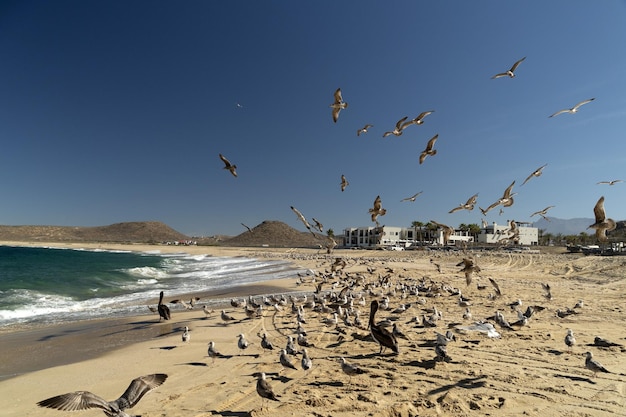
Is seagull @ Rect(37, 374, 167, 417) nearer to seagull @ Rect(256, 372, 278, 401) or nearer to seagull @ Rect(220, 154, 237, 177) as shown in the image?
seagull @ Rect(256, 372, 278, 401)

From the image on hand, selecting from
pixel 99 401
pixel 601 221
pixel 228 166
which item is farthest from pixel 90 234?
pixel 601 221

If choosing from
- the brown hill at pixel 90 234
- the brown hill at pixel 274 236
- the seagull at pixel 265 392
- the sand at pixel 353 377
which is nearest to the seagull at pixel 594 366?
the sand at pixel 353 377

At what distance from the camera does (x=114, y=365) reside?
7.93 meters

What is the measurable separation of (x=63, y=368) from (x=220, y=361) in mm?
3396

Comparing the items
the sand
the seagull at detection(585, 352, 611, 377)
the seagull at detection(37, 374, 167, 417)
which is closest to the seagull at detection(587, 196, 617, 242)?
the sand

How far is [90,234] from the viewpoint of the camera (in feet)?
586

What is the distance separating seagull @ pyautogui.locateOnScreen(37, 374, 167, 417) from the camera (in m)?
4.43

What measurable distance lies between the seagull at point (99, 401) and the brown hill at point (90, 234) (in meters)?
170

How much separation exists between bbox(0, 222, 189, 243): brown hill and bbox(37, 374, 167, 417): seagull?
170 m

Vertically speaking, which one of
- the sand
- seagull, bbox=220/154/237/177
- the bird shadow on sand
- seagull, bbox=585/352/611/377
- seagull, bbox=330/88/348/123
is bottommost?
the sand

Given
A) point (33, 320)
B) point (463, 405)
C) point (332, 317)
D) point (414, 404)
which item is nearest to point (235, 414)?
point (414, 404)

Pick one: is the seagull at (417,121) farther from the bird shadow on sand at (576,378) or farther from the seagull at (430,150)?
the bird shadow on sand at (576,378)

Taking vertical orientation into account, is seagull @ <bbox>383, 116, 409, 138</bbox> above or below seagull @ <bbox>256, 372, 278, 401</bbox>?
above

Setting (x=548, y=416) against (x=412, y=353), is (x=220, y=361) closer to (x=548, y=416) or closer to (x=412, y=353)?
(x=412, y=353)
